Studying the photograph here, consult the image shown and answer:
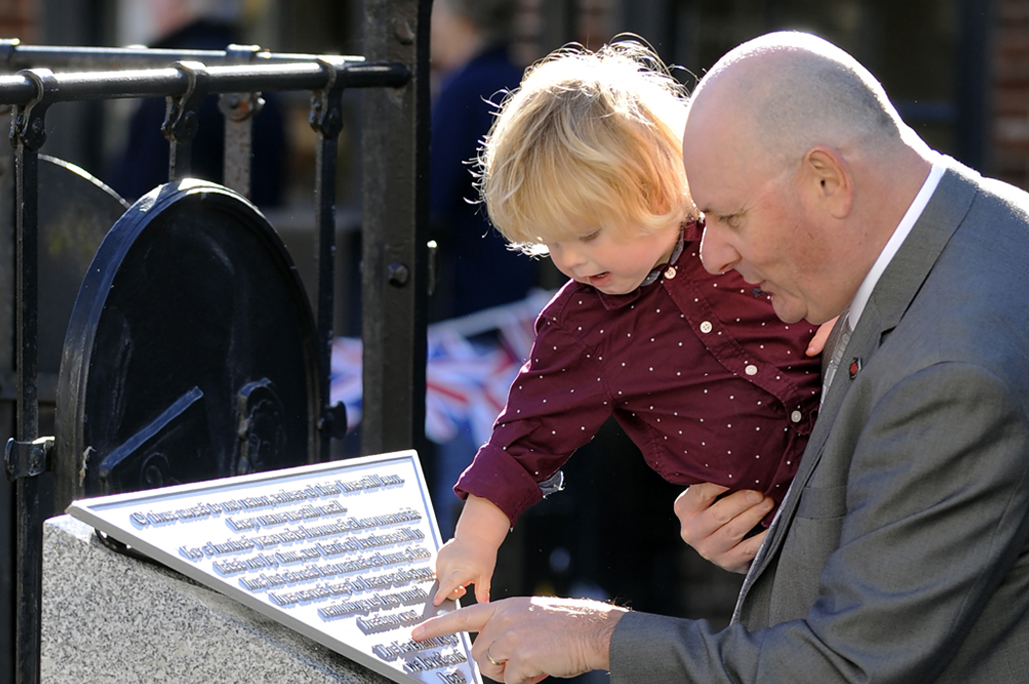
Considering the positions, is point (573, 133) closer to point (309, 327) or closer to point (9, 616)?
point (309, 327)

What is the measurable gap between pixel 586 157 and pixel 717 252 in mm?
375

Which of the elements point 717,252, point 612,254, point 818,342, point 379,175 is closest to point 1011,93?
point 379,175

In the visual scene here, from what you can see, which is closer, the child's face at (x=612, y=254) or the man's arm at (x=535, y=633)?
the man's arm at (x=535, y=633)

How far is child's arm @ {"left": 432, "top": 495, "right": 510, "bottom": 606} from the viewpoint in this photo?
226 cm

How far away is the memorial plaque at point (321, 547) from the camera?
6.56 feet

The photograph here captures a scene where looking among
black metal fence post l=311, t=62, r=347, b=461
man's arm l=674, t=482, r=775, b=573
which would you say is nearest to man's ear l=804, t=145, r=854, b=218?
man's arm l=674, t=482, r=775, b=573

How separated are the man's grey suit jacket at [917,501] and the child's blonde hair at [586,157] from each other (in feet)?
1.77

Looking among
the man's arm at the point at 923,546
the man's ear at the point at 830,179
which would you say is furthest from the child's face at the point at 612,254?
the man's arm at the point at 923,546

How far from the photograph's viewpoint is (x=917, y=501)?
69.3 inches

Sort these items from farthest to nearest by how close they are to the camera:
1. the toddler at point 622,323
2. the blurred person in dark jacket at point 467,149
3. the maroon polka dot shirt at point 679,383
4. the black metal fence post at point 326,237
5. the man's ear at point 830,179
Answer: the blurred person in dark jacket at point 467,149
the black metal fence post at point 326,237
the maroon polka dot shirt at point 679,383
the toddler at point 622,323
the man's ear at point 830,179

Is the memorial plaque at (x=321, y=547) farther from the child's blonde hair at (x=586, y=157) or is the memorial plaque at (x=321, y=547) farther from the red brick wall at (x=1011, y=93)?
the red brick wall at (x=1011, y=93)

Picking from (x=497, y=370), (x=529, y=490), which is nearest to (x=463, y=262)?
(x=497, y=370)

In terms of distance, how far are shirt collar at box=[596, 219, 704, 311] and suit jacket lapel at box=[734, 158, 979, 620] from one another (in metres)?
0.59

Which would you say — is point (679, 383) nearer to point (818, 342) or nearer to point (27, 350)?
point (818, 342)
